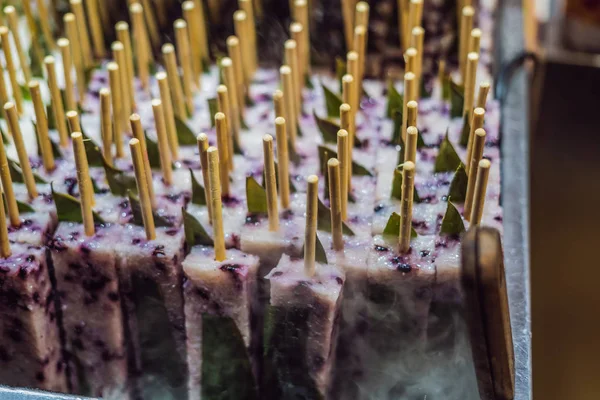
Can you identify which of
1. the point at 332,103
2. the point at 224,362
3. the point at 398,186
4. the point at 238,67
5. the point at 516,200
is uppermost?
the point at 238,67

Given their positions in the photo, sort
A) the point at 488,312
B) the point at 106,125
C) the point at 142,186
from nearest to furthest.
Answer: the point at 488,312 < the point at 142,186 < the point at 106,125

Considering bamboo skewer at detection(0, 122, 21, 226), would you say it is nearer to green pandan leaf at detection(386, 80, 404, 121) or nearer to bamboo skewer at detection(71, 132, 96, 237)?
bamboo skewer at detection(71, 132, 96, 237)

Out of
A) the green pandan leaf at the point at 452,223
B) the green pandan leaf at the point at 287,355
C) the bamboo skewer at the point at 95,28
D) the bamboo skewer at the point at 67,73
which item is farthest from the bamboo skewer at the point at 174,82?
the green pandan leaf at the point at 452,223

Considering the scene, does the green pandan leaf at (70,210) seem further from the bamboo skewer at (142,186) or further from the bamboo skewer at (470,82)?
the bamboo skewer at (470,82)

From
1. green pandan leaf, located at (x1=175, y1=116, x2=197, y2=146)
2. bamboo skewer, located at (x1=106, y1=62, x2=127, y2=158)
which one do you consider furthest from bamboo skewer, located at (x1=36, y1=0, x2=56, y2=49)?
green pandan leaf, located at (x1=175, y1=116, x2=197, y2=146)

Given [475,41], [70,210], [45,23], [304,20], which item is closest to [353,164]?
[475,41]

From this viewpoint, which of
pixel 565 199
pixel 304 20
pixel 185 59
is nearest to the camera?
pixel 185 59

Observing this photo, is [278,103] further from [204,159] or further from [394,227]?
[394,227]

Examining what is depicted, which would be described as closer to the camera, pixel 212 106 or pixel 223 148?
pixel 223 148
